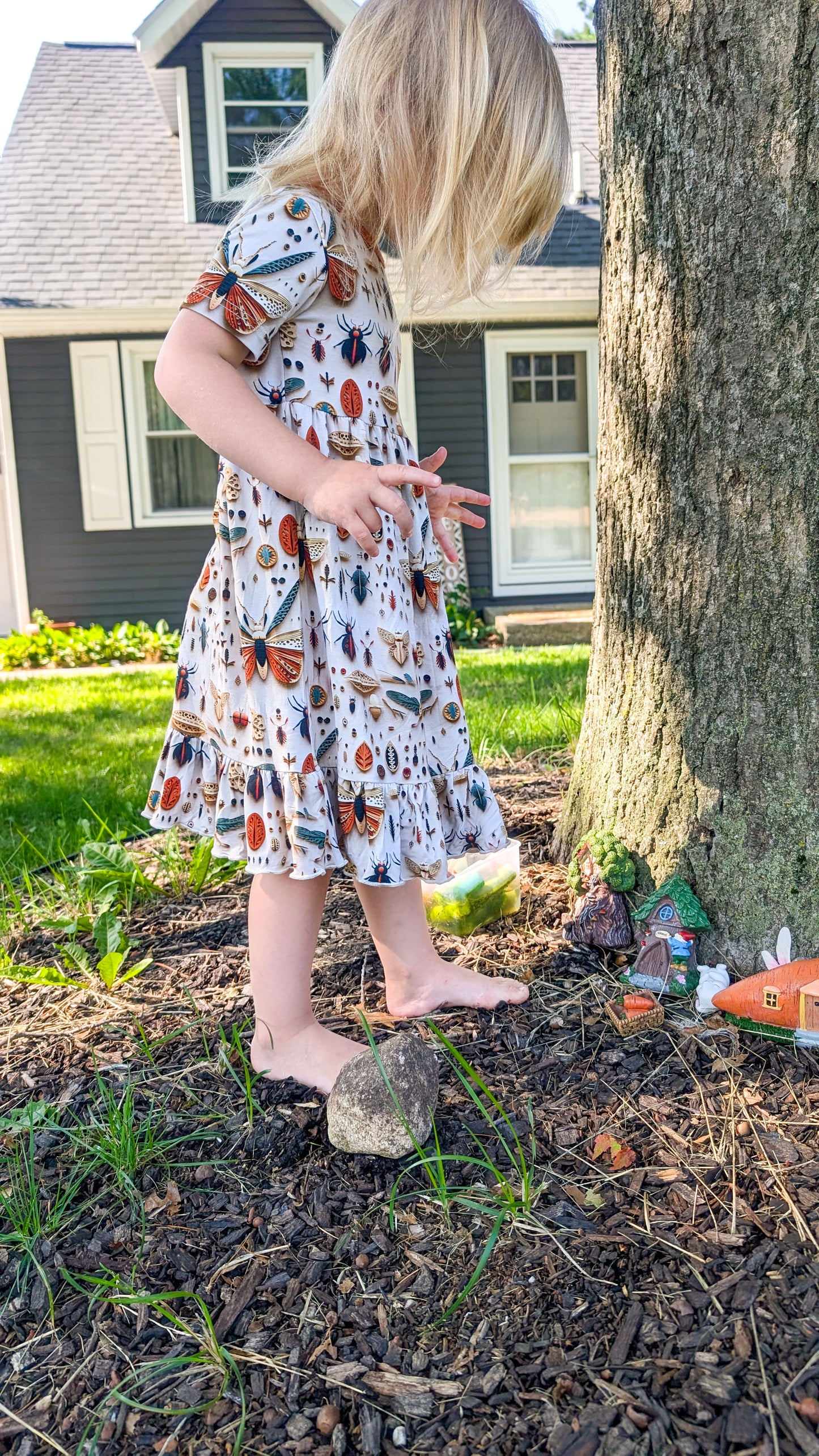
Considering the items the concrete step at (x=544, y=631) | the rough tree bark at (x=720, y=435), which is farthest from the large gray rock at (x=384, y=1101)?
the concrete step at (x=544, y=631)

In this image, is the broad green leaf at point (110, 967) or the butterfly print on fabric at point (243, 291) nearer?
the butterfly print on fabric at point (243, 291)

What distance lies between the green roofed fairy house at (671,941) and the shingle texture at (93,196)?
8.30m

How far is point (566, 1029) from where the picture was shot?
1.80 meters

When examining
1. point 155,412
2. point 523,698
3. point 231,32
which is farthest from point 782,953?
point 231,32

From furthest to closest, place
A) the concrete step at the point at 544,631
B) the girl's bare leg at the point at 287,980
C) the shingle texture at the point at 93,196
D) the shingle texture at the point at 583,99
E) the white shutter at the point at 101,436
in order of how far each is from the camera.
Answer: the shingle texture at the point at 583,99
the white shutter at the point at 101,436
the shingle texture at the point at 93,196
the concrete step at the point at 544,631
the girl's bare leg at the point at 287,980

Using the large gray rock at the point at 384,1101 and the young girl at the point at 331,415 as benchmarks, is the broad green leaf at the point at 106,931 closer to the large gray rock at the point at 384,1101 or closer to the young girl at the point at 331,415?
the young girl at the point at 331,415

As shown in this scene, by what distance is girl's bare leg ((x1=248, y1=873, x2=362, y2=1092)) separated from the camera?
172cm

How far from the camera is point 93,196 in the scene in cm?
989

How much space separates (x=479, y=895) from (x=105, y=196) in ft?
32.2

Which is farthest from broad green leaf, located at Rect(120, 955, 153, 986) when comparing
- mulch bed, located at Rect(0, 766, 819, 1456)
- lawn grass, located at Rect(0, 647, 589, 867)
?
lawn grass, located at Rect(0, 647, 589, 867)

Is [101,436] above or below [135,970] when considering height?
→ above

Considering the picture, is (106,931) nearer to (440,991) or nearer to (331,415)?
(440,991)

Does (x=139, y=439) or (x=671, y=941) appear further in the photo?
(x=139, y=439)

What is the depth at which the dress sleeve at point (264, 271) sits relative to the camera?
161 centimetres
